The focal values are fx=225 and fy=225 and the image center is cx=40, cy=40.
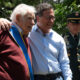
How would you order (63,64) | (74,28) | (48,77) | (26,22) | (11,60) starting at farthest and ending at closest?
(74,28)
(63,64)
(48,77)
(26,22)
(11,60)

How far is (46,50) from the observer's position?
2596 mm

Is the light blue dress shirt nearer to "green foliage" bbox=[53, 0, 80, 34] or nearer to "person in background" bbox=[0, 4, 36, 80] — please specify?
"person in background" bbox=[0, 4, 36, 80]

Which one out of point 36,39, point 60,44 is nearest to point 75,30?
point 60,44

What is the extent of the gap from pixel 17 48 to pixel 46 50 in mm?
487

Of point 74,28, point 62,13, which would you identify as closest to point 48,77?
point 74,28

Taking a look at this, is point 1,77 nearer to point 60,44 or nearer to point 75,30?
point 60,44

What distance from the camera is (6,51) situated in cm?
214

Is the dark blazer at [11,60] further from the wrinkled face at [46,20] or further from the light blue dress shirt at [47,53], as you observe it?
the wrinkled face at [46,20]

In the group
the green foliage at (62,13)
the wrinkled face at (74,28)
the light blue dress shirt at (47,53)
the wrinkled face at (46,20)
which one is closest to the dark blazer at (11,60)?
the light blue dress shirt at (47,53)

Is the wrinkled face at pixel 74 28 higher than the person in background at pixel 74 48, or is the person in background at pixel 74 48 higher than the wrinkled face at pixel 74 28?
the wrinkled face at pixel 74 28

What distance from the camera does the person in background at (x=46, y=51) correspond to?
2.57 metres

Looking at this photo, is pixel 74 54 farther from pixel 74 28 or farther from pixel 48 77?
pixel 48 77

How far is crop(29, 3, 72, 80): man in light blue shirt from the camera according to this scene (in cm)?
257

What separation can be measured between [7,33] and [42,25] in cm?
59
